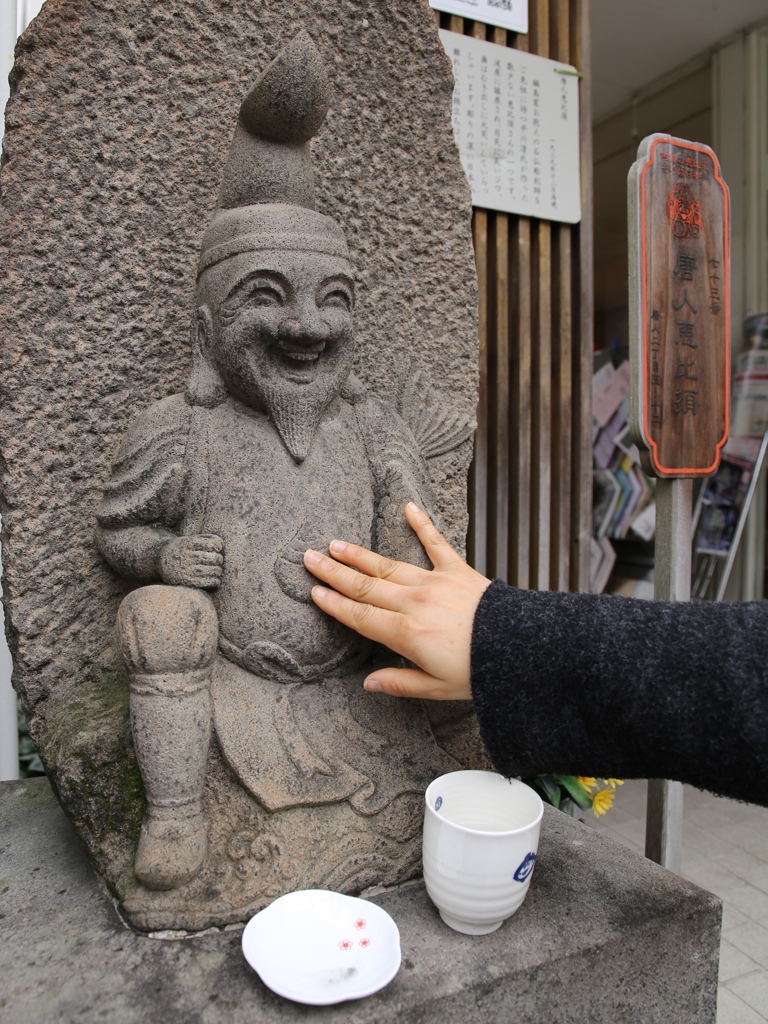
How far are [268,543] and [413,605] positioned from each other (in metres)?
0.33

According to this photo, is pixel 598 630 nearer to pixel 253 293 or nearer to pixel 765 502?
pixel 253 293

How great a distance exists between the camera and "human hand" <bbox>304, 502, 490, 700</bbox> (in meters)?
1.09

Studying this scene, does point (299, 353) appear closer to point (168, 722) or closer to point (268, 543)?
point (268, 543)

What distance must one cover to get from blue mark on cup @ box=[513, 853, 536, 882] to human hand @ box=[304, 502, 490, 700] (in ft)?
0.79

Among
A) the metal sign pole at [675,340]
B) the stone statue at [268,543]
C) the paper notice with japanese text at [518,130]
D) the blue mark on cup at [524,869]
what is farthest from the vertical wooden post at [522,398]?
the blue mark on cup at [524,869]

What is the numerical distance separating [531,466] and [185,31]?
1683 mm

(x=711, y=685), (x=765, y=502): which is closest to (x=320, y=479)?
(x=711, y=685)

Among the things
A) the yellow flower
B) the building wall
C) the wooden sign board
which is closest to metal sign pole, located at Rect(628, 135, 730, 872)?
the wooden sign board

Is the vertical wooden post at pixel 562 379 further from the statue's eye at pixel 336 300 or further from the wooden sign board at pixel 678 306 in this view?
the statue's eye at pixel 336 300

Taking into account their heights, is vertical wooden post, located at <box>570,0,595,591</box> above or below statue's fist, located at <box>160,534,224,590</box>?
above

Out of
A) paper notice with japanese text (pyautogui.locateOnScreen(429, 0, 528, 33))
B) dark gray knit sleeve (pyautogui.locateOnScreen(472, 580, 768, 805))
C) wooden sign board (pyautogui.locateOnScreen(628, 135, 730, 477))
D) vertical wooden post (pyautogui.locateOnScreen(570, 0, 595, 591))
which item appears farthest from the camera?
vertical wooden post (pyautogui.locateOnScreen(570, 0, 595, 591))

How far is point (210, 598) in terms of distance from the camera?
4.43ft

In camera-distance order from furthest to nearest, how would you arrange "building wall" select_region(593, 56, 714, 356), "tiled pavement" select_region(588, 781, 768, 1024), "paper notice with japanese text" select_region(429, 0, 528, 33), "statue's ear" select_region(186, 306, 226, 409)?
"building wall" select_region(593, 56, 714, 356), "paper notice with japanese text" select_region(429, 0, 528, 33), "tiled pavement" select_region(588, 781, 768, 1024), "statue's ear" select_region(186, 306, 226, 409)

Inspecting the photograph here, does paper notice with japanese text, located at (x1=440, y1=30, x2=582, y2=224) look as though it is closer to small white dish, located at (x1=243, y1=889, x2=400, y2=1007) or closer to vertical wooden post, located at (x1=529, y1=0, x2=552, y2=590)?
vertical wooden post, located at (x1=529, y1=0, x2=552, y2=590)
